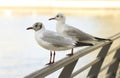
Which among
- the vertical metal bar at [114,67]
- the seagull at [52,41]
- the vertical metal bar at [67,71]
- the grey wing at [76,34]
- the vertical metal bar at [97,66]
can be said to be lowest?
the vertical metal bar at [114,67]

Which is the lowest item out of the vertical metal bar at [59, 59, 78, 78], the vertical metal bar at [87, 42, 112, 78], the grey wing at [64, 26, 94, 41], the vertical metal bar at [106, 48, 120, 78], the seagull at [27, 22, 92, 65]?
the vertical metal bar at [106, 48, 120, 78]

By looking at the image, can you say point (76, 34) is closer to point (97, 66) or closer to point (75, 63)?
point (97, 66)

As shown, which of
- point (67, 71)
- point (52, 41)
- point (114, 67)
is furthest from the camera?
point (114, 67)

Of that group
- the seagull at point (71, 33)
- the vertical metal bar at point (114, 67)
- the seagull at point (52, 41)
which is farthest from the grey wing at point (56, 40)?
the vertical metal bar at point (114, 67)

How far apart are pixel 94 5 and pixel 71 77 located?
150 ft

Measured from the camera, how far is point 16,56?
10.2 meters

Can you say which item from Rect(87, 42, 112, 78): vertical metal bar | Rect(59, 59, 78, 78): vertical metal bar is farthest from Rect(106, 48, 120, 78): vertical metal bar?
Rect(59, 59, 78, 78): vertical metal bar

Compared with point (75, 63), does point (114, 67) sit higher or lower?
lower

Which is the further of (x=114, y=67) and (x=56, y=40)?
(x=114, y=67)

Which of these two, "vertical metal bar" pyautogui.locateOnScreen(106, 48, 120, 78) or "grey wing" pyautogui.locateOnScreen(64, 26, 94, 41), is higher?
"grey wing" pyautogui.locateOnScreen(64, 26, 94, 41)

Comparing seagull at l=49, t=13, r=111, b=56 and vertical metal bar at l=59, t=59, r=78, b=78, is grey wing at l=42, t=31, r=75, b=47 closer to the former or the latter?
vertical metal bar at l=59, t=59, r=78, b=78

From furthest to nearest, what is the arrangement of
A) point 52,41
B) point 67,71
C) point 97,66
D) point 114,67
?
point 114,67 < point 97,66 < point 52,41 < point 67,71

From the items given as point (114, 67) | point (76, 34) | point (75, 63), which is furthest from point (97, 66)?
point (75, 63)

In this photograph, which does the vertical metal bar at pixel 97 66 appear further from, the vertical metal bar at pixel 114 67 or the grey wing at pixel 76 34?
the vertical metal bar at pixel 114 67
